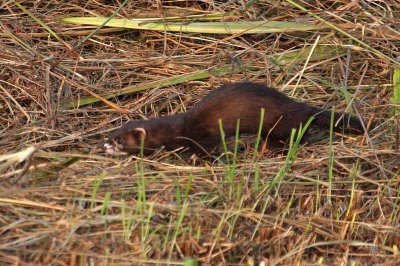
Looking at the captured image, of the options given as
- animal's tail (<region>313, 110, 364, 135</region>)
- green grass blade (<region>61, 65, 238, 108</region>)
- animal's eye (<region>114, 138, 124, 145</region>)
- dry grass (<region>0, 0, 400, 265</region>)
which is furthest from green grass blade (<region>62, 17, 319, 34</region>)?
animal's eye (<region>114, 138, 124, 145</region>)

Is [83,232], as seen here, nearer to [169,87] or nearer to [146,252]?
[146,252]

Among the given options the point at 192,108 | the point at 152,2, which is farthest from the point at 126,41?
the point at 192,108

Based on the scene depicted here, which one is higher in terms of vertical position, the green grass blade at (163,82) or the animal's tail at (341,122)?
the animal's tail at (341,122)

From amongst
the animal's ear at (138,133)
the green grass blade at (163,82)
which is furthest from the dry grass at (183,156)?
the animal's ear at (138,133)

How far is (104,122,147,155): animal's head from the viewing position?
590 cm

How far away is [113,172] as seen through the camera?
17.0ft

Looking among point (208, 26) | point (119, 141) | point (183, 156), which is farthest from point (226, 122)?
point (208, 26)

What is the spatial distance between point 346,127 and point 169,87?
136 cm

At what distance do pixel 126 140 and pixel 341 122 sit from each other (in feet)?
4.28

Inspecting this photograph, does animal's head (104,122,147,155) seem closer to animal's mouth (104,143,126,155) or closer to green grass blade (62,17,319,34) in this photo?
animal's mouth (104,143,126,155)

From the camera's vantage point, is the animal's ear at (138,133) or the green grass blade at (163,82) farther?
the green grass blade at (163,82)

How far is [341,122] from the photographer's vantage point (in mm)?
5906

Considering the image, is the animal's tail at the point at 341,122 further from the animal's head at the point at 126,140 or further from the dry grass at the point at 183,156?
the animal's head at the point at 126,140

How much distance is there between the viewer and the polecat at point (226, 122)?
19.5 ft
